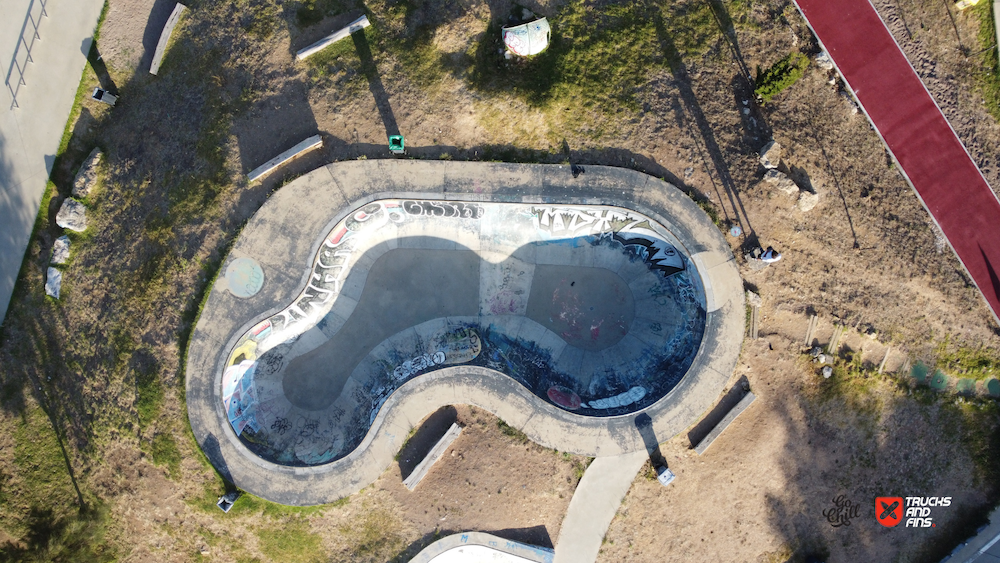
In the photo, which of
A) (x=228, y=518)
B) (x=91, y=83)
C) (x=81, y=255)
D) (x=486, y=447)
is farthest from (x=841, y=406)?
(x=91, y=83)

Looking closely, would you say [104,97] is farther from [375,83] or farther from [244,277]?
[375,83]

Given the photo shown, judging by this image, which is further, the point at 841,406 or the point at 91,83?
the point at 91,83

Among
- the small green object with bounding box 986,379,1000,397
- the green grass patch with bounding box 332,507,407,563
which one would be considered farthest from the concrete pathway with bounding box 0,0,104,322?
the small green object with bounding box 986,379,1000,397

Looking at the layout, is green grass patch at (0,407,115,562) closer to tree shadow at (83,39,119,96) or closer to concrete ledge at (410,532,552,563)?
concrete ledge at (410,532,552,563)

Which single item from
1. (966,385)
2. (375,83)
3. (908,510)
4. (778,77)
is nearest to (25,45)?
(375,83)

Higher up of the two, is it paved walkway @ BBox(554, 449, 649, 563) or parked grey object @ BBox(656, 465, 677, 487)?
parked grey object @ BBox(656, 465, 677, 487)

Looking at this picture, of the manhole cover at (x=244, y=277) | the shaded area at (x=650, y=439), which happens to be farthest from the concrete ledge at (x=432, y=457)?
the manhole cover at (x=244, y=277)

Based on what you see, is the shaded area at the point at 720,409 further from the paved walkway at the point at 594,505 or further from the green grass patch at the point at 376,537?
the green grass patch at the point at 376,537

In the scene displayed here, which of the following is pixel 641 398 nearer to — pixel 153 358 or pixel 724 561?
pixel 724 561
